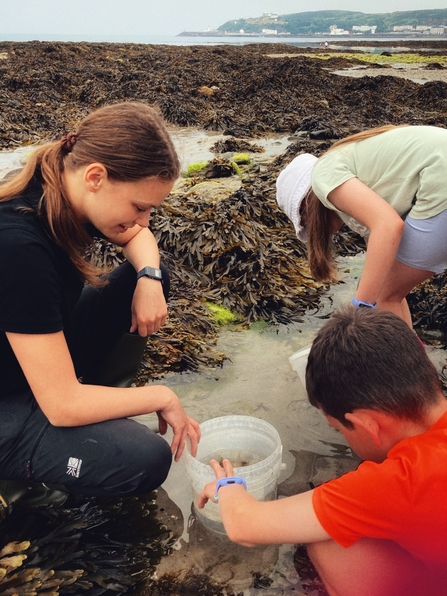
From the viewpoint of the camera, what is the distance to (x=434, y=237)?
2217mm

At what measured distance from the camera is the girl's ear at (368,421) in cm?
141

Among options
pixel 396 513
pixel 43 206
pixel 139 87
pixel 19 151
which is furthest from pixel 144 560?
pixel 139 87

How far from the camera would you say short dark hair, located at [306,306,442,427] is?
1.39 metres

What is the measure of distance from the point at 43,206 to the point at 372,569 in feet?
4.49

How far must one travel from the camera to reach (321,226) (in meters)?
2.40

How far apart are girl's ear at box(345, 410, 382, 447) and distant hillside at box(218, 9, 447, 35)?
149482 mm

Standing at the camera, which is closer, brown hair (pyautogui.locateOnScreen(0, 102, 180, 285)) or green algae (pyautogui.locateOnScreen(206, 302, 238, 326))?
brown hair (pyautogui.locateOnScreen(0, 102, 180, 285))

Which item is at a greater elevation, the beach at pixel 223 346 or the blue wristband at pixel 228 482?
the blue wristband at pixel 228 482

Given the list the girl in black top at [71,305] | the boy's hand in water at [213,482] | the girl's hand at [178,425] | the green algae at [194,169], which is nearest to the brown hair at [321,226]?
the girl in black top at [71,305]

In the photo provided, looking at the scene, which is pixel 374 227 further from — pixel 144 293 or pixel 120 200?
pixel 120 200

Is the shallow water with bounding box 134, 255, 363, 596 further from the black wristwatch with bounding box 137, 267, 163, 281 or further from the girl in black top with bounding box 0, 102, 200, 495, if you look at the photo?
the black wristwatch with bounding box 137, 267, 163, 281

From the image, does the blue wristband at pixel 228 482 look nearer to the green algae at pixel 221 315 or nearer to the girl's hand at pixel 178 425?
the girl's hand at pixel 178 425

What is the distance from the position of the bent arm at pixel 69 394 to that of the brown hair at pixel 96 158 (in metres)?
0.31

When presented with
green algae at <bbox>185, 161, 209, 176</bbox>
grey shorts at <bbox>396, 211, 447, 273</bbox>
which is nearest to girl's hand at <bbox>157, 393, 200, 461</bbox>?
grey shorts at <bbox>396, 211, 447, 273</bbox>
